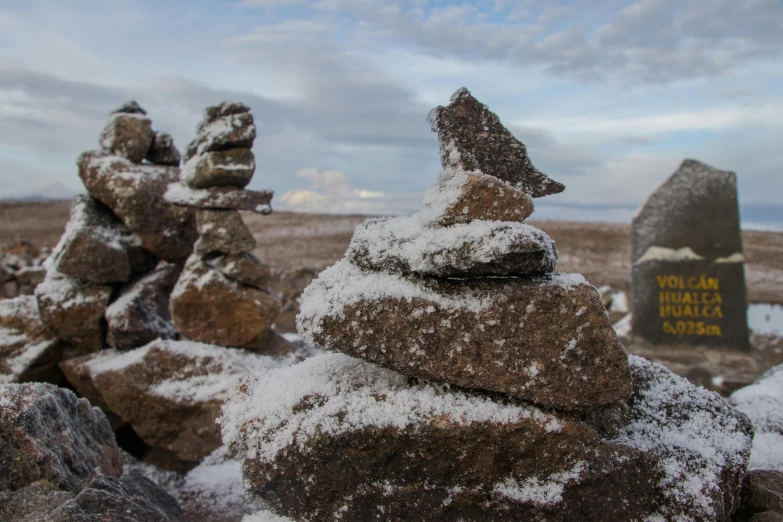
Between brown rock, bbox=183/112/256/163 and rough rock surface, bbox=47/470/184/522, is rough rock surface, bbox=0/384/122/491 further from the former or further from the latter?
brown rock, bbox=183/112/256/163

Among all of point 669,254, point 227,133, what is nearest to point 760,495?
point 227,133

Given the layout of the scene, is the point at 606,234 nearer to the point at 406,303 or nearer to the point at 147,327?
the point at 147,327

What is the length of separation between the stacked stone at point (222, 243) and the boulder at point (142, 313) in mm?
529

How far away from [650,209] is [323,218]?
74.7 ft

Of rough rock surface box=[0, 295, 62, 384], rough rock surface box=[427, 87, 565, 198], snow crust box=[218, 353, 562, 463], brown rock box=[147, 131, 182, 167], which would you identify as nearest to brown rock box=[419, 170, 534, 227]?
rough rock surface box=[427, 87, 565, 198]

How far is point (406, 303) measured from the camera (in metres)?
2.77

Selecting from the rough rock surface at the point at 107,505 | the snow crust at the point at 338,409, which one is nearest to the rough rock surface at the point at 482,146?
the snow crust at the point at 338,409

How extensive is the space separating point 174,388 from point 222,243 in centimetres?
168

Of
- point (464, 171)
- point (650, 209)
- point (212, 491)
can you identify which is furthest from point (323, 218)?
point (464, 171)

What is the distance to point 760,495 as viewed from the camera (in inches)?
128

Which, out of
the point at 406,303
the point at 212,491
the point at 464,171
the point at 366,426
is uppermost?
the point at 464,171

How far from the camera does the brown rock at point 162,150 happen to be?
7.61 m

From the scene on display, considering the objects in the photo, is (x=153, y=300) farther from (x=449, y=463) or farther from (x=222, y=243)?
(x=449, y=463)

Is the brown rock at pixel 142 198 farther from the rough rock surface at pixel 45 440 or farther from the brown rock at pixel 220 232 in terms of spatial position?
the rough rock surface at pixel 45 440
